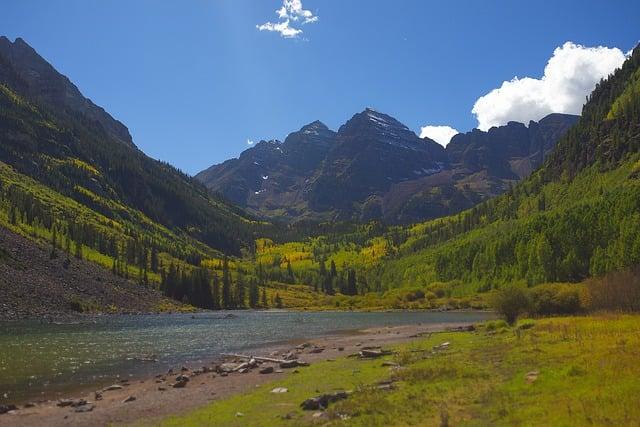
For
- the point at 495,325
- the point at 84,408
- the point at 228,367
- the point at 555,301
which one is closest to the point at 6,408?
the point at 84,408

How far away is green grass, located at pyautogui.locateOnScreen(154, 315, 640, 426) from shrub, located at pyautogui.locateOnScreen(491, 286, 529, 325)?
95.3 ft

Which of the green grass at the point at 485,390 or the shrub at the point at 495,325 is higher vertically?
the shrub at the point at 495,325

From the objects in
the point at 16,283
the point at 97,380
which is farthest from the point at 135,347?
the point at 16,283

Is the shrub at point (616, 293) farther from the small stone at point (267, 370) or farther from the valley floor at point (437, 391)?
the small stone at point (267, 370)

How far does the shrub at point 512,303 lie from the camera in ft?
230

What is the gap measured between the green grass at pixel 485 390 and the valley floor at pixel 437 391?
6cm

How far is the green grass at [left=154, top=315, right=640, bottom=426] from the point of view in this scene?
19469mm

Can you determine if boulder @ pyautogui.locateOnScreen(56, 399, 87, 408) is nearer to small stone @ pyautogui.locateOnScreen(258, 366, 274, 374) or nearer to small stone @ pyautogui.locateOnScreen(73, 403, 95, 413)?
small stone @ pyautogui.locateOnScreen(73, 403, 95, 413)

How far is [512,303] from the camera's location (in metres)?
70.4

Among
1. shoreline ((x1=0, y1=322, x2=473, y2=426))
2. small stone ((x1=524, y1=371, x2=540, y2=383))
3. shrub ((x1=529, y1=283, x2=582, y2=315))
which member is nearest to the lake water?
shoreline ((x1=0, y1=322, x2=473, y2=426))

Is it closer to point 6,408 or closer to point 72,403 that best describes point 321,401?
point 72,403

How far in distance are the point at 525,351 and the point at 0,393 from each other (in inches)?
1455

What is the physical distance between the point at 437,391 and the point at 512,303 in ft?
160

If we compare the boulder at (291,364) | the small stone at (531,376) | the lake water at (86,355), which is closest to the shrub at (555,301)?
the lake water at (86,355)
